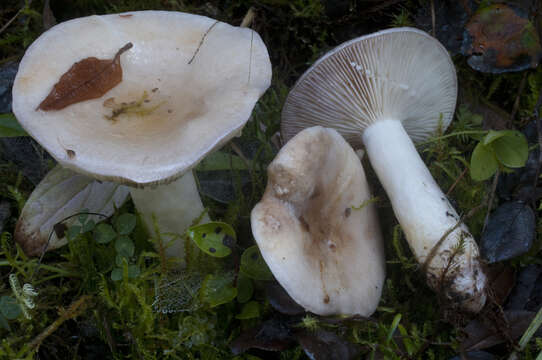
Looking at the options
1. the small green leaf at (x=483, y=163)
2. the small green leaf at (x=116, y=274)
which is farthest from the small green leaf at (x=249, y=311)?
the small green leaf at (x=483, y=163)

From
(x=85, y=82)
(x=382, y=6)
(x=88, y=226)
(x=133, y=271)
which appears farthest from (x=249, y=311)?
(x=382, y=6)

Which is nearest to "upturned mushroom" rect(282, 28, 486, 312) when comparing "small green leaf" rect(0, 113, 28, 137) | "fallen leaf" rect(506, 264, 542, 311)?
"fallen leaf" rect(506, 264, 542, 311)

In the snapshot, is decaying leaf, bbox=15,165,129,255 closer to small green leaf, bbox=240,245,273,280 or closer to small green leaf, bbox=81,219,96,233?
small green leaf, bbox=81,219,96,233

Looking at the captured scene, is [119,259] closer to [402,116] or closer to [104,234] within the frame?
[104,234]

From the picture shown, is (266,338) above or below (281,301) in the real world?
below

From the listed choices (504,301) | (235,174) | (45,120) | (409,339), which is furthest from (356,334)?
Result: (45,120)

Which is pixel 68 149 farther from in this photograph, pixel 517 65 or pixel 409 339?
pixel 517 65
